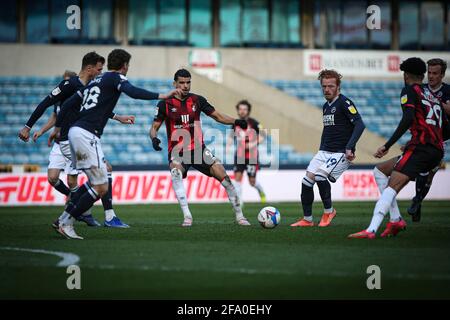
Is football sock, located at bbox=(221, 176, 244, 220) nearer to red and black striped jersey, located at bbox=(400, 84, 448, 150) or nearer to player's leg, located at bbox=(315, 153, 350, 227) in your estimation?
player's leg, located at bbox=(315, 153, 350, 227)

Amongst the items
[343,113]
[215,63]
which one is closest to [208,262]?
[343,113]

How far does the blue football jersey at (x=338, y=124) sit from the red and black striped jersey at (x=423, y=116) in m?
1.87

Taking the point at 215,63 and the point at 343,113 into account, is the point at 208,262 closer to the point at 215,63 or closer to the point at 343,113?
the point at 343,113

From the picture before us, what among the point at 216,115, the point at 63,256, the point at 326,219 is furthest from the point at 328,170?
the point at 63,256

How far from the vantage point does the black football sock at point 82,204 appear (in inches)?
419

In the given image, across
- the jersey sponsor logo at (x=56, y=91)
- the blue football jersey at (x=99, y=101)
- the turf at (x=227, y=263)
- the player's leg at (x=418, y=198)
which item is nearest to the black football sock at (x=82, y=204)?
the turf at (x=227, y=263)

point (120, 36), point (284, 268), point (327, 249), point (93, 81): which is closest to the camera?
point (284, 268)

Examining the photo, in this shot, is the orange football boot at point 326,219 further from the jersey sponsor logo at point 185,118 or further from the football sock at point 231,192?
the jersey sponsor logo at point 185,118

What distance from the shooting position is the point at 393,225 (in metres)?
11.3

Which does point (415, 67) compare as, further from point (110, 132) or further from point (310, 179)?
point (110, 132)

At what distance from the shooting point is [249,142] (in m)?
21.6

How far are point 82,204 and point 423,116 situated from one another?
14.3 ft

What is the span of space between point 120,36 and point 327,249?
24699 mm

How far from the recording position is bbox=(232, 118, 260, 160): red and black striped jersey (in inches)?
835
